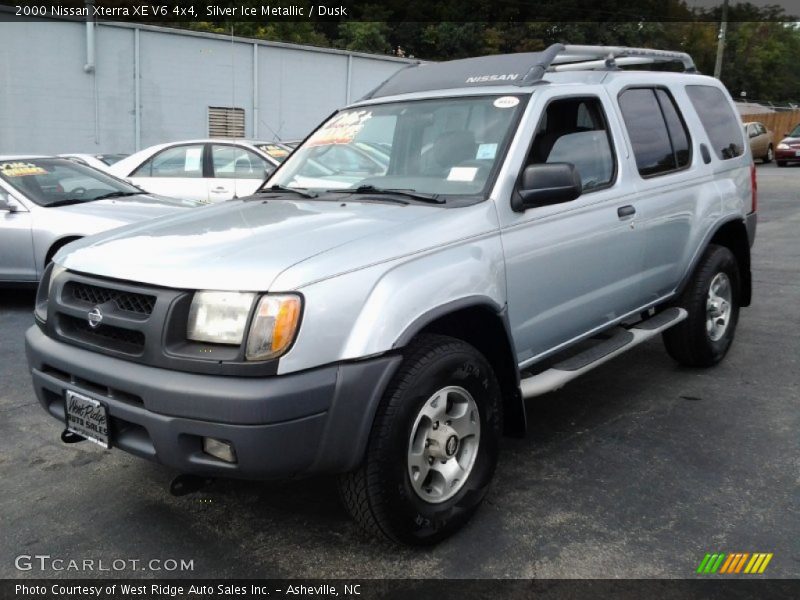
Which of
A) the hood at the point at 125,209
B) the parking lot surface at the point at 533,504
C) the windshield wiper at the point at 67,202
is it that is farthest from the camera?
the windshield wiper at the point at 67,202

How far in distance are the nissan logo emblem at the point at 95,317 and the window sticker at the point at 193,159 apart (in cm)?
798

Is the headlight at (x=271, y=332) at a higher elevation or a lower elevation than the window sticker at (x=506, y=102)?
lower

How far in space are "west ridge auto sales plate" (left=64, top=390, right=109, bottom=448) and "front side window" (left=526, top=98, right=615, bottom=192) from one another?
2.17 m

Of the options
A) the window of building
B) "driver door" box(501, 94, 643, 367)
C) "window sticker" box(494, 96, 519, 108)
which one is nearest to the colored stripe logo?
"driver door" box(501, 94, 643, 367)

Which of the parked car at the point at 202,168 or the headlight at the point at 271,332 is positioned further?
the parked car at the point at 202,168

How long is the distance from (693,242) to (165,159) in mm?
7925

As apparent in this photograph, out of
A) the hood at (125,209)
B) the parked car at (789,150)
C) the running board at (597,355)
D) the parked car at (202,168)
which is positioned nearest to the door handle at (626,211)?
the running board at (597,355)

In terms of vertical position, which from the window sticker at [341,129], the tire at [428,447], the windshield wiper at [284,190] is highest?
the window sticker at [341,129]

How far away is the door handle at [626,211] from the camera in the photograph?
4.14 meters

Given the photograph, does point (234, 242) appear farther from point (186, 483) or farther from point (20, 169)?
point (20, 169)

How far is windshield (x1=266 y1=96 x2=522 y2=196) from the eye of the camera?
144 inches

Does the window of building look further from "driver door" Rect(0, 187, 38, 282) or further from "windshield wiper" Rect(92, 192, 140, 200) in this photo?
"driver door" Rect(0, 187, 38, 282)

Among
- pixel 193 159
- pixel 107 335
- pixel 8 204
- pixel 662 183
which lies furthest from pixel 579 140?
pixel 193 159

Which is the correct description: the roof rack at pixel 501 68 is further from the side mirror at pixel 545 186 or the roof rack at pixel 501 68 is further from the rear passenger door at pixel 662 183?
the side mirror at pixel 545 186
